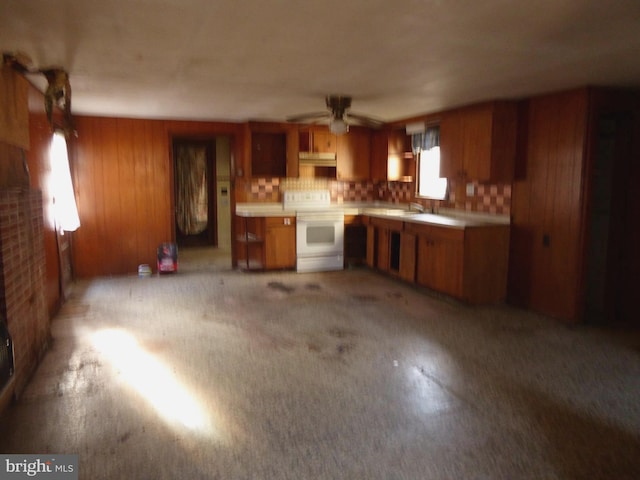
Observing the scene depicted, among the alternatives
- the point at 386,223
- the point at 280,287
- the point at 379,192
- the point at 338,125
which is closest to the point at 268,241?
the point at 280,287

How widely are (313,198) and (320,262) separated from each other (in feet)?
3.33

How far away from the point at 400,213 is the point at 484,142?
1.85m

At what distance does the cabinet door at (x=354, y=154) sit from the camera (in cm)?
686

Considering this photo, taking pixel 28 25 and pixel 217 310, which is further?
pixel 217 310

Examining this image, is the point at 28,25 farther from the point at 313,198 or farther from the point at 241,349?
the point at 313,198

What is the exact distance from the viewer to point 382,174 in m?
6.76

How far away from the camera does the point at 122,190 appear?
241 inches

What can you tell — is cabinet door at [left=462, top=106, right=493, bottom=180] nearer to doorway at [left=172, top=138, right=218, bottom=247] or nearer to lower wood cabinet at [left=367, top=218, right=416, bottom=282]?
lower wood cabinet at [left=367, top=218, right=416, bottom=282]

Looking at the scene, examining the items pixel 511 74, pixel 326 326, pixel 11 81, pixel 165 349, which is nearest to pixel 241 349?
pixel 165 349

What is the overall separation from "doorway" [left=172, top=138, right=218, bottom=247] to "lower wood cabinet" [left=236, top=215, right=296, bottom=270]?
2.50 m

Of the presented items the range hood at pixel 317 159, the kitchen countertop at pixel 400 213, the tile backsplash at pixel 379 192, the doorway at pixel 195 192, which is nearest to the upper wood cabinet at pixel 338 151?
the range hood at pixel 317 159

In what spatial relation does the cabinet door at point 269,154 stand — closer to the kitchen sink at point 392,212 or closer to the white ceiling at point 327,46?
the kitchen sink at point 392,212

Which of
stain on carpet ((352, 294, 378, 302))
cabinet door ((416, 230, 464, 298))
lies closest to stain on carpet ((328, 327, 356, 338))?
stain on carpet ((352, 294, 378, 302))

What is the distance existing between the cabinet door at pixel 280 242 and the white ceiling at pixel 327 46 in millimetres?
2064
